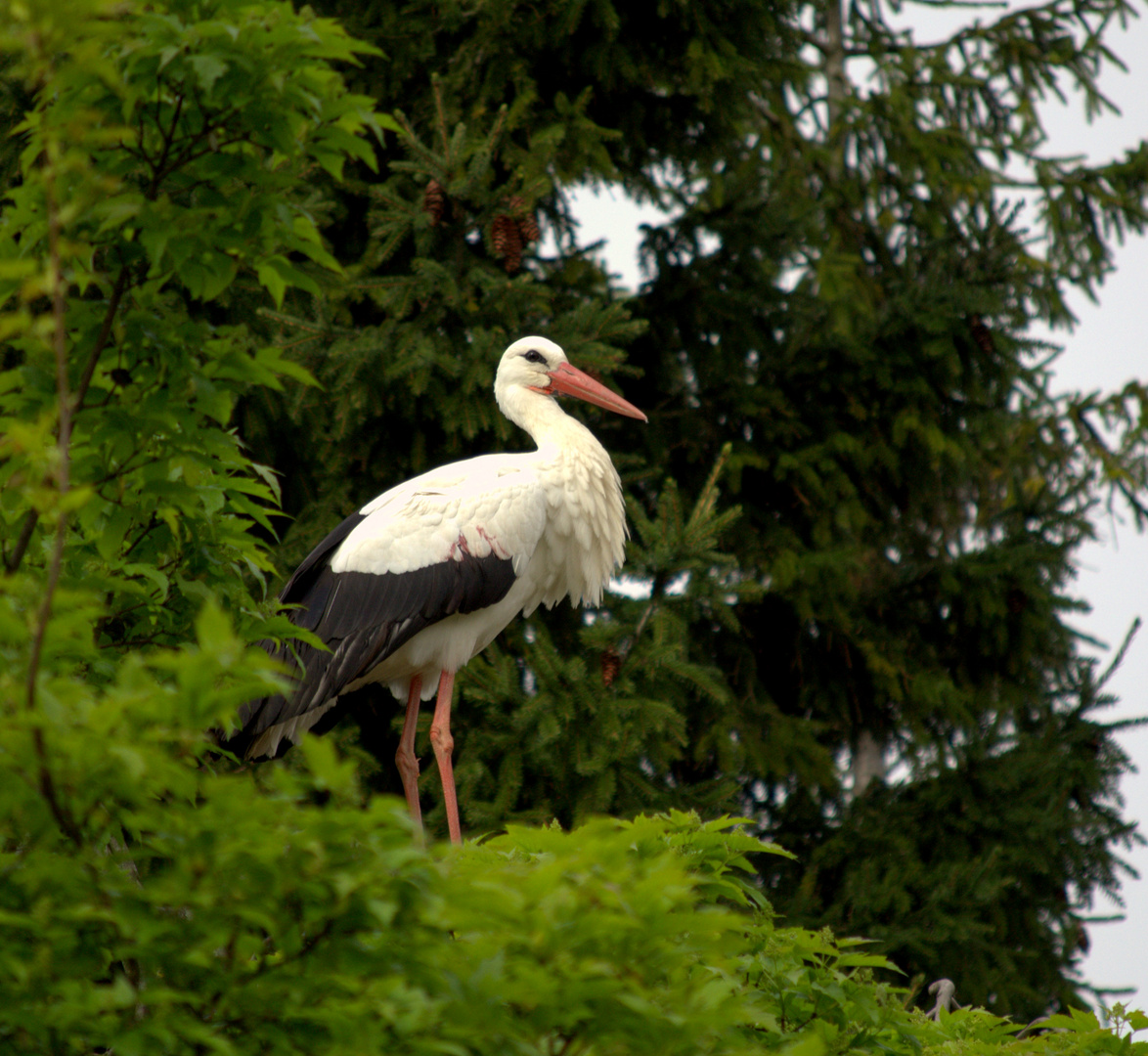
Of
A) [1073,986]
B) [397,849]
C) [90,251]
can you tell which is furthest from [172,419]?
[1073,986]

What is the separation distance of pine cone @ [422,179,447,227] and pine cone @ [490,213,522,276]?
0.92ft

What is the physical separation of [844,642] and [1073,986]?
2.62m

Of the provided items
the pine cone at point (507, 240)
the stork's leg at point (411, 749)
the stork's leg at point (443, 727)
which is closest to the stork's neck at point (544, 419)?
the pine cone at point (507, 240)

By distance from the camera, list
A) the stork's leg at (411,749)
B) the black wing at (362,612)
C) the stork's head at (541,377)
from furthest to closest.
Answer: the stork's head at (541,377) < the stork's leg at (411,749) < the black wing at (362,612)

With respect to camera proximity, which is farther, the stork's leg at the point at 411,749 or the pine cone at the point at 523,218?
the pine cone at the point at 523,218

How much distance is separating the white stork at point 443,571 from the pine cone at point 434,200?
144 centimetres

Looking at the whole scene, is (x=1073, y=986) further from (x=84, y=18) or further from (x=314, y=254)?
(x=84, y=18)

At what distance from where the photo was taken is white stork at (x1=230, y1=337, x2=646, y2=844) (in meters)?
5.80

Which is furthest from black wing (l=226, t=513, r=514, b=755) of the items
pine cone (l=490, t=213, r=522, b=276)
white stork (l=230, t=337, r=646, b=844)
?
pine cone (l=490, t=213, r=522, b=276)

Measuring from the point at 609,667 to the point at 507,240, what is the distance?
2.30 m

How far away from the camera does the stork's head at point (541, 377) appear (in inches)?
255

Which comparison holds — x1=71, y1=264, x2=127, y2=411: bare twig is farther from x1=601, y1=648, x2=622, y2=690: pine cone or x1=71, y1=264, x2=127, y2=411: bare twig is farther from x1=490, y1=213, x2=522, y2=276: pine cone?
x1=490, y1=213, x2=522, y2=276: pine cone

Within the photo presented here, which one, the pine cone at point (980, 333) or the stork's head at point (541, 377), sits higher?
the pine cone at point (980, 333)

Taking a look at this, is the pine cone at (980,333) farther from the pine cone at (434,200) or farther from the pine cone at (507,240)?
the pine cone at (434,200)
